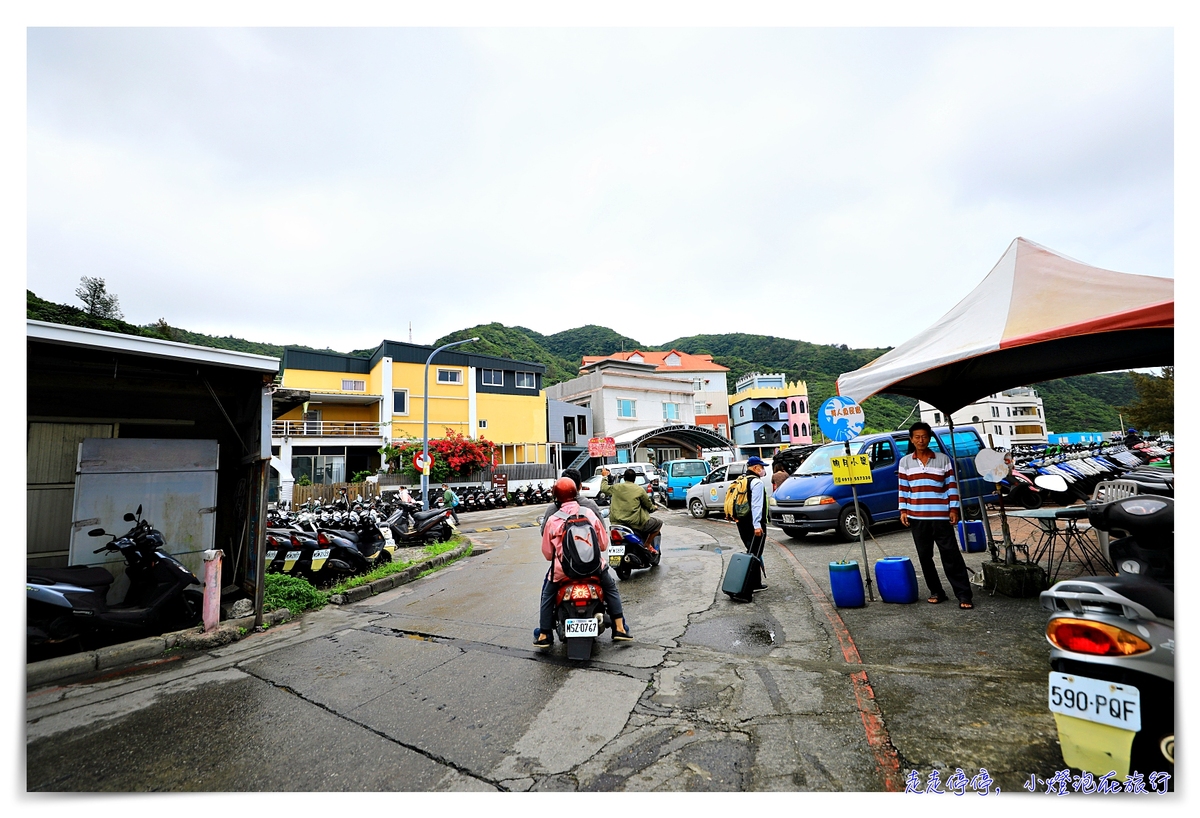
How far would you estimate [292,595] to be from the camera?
23.8ft

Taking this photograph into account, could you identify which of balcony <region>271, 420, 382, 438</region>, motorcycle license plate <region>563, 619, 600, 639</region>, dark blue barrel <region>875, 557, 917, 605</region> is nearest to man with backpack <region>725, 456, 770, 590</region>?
dark blue barrel <region>875, 557, 917, 605</region>

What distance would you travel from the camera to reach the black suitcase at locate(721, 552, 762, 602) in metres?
6.60

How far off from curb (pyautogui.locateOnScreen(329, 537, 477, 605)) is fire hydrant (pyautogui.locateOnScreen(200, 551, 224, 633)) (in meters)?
1.78

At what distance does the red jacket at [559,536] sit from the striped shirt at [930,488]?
3.28 meters

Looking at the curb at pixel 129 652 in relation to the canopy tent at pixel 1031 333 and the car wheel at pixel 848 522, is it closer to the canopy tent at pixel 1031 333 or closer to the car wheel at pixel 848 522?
the canopy tent at pixel 1031 333

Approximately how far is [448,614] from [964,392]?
699 cm

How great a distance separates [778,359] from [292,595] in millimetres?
73664

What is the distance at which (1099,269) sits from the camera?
511 centimetres

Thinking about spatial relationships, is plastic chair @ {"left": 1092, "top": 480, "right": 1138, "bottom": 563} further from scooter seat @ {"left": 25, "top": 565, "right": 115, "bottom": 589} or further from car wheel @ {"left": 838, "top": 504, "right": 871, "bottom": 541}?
scooter seat @ {"left": 25, "top": 565, "right": 115, "bottom": 589}

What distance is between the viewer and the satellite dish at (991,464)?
590cm

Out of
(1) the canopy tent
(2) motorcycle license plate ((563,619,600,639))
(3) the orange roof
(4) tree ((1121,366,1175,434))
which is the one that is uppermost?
(3) the orange roof

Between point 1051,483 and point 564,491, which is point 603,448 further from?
point 1051,483

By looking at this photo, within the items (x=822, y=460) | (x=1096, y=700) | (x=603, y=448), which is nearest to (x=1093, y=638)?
(x=1096, y=700)

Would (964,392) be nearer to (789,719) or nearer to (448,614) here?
(789,719)
